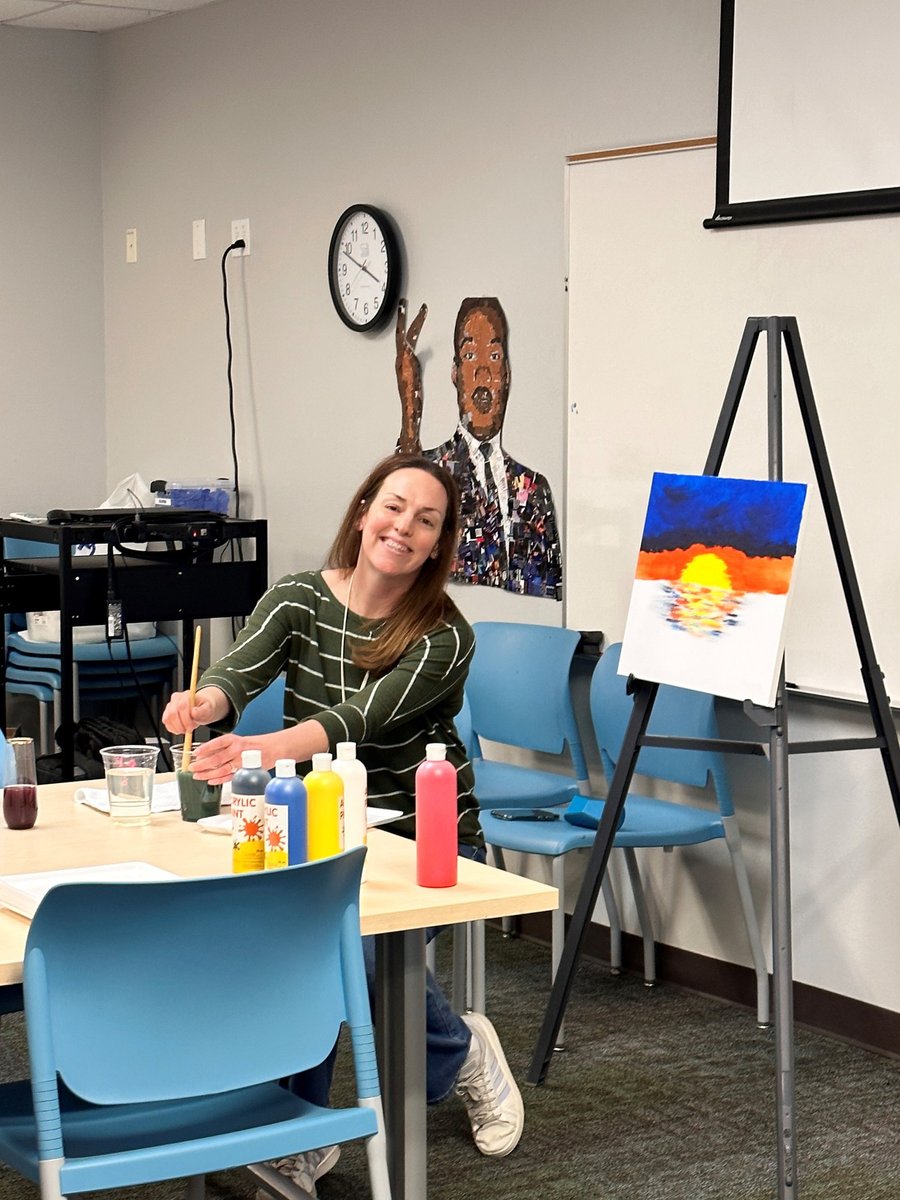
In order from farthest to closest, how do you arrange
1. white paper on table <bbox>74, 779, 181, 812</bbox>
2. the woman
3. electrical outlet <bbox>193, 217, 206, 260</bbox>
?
electrical outlet <bbox>193, 217, 206, 260</bbox>, the woman, white paper on table <bbox>74, 779, 181, 812</bbox>

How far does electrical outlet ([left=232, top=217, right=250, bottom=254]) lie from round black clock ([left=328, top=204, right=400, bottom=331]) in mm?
510

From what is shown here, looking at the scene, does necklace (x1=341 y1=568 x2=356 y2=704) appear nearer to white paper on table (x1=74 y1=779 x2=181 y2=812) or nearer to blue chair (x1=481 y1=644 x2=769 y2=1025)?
white paper on table (x1=74 y1=779 x2=181 y2=812)

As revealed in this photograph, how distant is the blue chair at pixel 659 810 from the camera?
11.7 ft

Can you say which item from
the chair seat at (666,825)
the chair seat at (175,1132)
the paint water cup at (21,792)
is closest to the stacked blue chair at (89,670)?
the chair seat at (666,825)

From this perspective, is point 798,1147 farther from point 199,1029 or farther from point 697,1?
point 697,1

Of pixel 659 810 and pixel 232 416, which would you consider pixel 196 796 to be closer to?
pixel 659 810

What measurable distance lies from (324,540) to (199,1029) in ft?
10.9

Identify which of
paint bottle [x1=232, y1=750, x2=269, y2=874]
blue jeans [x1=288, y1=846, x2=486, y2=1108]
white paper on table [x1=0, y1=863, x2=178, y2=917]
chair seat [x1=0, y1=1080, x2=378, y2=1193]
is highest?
paint bottle [x1=232, y1=750, x2=269, y2=874]

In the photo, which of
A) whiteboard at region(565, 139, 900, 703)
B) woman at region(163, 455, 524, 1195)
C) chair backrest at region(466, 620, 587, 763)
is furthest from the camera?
chair backrest at region(466, 620, 587, 763)

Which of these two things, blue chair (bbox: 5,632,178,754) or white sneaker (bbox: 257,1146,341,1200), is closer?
white sneaker (bbox: 257,1146,341,1200)

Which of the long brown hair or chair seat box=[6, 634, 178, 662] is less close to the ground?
the long brown hair

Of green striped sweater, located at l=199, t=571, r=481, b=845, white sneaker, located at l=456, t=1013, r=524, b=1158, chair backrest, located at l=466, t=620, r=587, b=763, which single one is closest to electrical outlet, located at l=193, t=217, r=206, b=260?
chair backrest, located at l=466, t=620, r=587, b=763

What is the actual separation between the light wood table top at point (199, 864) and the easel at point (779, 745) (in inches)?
26.5

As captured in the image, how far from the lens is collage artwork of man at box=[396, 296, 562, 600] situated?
4.25 m
